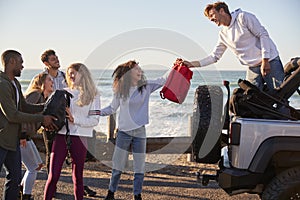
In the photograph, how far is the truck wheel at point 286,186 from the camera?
162 inches

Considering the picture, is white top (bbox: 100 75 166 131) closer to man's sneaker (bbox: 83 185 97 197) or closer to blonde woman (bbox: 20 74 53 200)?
blonde woman (bbox: 20 74 53 200)

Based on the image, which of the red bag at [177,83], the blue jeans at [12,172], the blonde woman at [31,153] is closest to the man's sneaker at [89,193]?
the blonde woman at [31,153]

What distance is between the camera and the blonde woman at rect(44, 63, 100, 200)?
4.88 metres

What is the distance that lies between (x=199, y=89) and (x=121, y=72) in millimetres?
1245

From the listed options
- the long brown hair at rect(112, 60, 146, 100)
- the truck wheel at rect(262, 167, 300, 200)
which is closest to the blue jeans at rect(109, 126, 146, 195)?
the long brown hair at rect(112, 60, 146, 100)

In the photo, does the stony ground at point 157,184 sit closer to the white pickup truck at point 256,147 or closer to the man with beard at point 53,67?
the man with beard at point 53,67

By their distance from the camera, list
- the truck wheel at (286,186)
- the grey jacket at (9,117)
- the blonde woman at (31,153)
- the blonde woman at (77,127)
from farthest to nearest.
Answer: the blonde woman at (31,153), the blonde woman at (77,127), the grey jacket at (9,117), the truck wheel at (286,186)

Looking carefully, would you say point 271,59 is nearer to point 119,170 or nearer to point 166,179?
point 119,170

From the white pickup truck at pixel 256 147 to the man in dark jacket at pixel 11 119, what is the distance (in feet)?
5.33

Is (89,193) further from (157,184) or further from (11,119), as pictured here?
(11,119)

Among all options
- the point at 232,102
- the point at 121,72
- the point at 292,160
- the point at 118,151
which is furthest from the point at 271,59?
the point at 118,151

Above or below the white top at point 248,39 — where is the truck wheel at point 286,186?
below

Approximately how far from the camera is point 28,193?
5.36m

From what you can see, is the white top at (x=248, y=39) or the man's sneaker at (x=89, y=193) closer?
the white top at (x=248, y=39)
